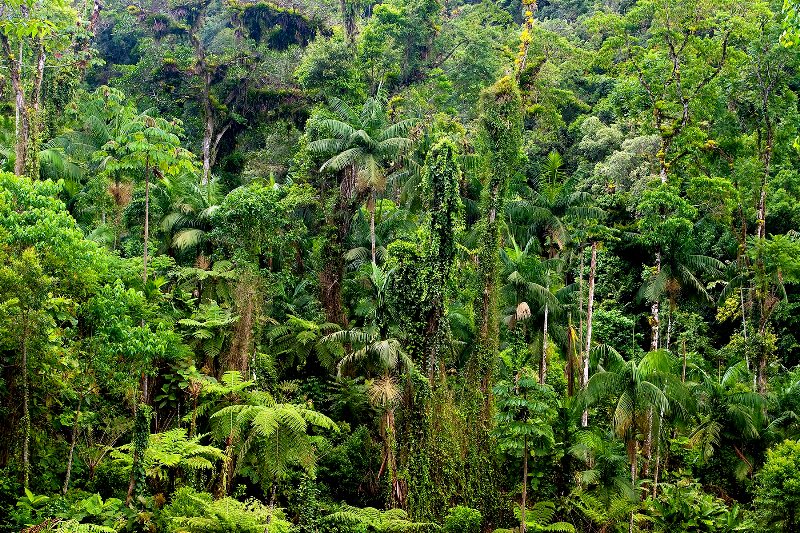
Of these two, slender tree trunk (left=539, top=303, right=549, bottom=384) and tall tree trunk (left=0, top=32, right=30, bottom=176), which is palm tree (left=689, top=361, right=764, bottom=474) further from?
tall tree trunk (left=0, top=32, right=30, bottom=176)

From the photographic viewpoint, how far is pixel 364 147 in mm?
22406

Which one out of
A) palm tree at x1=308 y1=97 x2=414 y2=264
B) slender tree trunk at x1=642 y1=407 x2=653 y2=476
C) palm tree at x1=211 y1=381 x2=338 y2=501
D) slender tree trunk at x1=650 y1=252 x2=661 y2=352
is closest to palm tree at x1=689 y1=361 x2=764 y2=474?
slender tree trunk at x1=642 y1=407 x2=653 y2=476

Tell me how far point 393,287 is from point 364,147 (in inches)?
225

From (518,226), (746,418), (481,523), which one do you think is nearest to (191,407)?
(481,523)

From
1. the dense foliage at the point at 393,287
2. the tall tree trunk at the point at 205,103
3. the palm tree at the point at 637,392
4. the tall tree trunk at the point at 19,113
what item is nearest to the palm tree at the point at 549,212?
the dense foliage at the point at 393,287

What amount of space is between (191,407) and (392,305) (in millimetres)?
5311

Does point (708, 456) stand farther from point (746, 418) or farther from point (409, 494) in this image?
point (409, 494)

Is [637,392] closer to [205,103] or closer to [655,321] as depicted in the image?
[655,321]

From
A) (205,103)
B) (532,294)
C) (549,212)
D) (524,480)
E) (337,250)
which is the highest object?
(205,103)

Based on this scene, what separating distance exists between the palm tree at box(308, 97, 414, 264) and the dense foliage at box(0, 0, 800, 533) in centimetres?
9

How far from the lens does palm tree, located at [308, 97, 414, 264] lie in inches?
862

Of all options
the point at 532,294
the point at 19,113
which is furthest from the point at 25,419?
the point at 532,294

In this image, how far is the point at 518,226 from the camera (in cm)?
2367

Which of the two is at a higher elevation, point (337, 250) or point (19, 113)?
point (19, 113)
